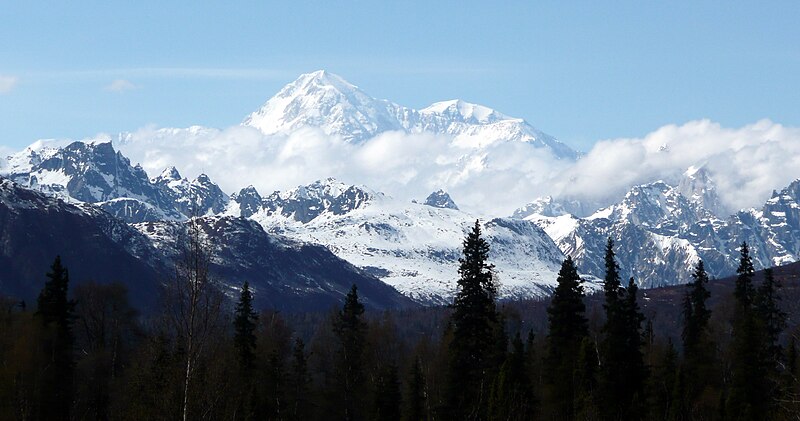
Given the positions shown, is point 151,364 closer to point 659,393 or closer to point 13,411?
point 13,411

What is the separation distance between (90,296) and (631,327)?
176ft

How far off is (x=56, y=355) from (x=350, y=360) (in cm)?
2482

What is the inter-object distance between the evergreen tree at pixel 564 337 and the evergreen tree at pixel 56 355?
110 ft

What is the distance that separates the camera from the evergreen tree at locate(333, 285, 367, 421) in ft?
326

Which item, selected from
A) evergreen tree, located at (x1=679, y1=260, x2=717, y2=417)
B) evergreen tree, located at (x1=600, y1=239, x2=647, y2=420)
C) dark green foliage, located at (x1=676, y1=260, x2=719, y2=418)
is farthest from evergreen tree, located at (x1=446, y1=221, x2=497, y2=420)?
evergreen tree, located at (x1=679, y1=260, x2=717, y2=417)

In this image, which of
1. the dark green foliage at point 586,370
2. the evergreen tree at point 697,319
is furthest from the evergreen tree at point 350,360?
the evergreen tree at point 697,319

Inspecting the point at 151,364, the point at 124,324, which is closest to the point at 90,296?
the point at 124,324

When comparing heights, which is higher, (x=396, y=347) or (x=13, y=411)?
(x=396, y=347)

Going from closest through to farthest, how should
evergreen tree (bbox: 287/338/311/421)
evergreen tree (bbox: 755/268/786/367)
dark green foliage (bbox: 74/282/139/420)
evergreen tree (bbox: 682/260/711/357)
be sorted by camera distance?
1. evergreen tree (bbox: 755/268/786/367)
2. dark green foliage (bbox: 74/282/139/420)
3. evergreen tree (bbox: 682/260/711/357)
4. evergreen tree (bbox: 287/338/311/421)

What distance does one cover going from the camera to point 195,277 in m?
42.7

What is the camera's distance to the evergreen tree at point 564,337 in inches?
3140

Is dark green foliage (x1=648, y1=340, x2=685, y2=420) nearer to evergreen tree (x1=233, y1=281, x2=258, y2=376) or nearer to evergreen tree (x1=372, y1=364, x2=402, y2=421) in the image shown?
evergreen tree (x1=372, y1=364, x2=402, y2=421)

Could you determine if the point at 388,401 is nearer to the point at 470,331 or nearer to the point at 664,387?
the point at 470,331

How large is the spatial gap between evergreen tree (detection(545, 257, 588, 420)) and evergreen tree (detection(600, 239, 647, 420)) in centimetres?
221
